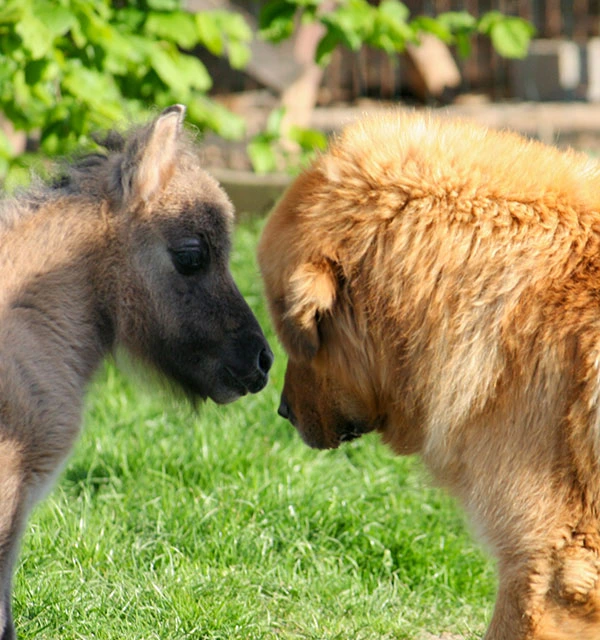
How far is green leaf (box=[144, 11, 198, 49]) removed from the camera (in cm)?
645

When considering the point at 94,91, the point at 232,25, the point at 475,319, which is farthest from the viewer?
the point at 232,25

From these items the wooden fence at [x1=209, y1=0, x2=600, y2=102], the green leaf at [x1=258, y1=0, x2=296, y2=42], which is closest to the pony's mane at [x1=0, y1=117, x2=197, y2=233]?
the green leaf at [x1=258, y1=0, x2=296, y2=42]

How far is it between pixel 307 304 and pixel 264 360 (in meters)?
0.83

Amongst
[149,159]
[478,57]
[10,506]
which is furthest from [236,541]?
[478,57]

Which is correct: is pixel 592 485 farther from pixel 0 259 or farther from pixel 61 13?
pixel 61 13

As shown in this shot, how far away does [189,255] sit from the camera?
399cm

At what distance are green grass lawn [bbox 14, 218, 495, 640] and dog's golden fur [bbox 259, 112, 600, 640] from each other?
443mm

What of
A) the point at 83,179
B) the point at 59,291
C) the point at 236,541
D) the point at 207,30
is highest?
the point at 83,179

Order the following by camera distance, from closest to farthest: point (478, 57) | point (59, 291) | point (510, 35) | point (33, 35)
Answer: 1. point (59, 291)
2. point (33, 35)
3. point (510, 35)
4. point (478, 57)

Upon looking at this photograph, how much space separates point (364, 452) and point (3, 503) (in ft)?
8.87

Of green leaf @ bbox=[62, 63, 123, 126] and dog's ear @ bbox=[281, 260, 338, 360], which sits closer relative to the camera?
dog's ear @ bbox=[281, 260, 338, 360]

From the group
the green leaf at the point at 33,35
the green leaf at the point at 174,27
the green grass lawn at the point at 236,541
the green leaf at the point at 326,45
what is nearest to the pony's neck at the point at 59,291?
the green grass lawn at the point at 236,541

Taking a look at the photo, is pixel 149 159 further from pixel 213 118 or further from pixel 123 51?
pixel 213 118

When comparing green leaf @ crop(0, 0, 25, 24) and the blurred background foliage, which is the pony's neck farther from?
green leaf @ crop(0, 0, 25, 24)
